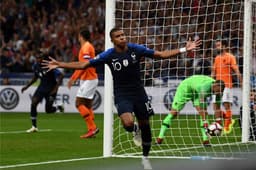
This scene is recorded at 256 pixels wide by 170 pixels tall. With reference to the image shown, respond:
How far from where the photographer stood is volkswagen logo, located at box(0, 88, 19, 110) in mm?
27094

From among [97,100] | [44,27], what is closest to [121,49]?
[97,100]

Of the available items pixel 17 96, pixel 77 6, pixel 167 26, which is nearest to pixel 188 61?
pixel 167 26

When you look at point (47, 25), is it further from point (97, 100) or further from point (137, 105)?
point (137, 105)

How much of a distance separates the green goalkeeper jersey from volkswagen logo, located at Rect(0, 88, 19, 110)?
13.8m

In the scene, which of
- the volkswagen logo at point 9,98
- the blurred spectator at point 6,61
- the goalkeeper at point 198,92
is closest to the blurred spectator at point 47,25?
the blurred spectator at point 6,61

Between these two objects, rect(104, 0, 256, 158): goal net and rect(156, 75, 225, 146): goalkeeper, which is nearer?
rect(104, 0, 256, 158): goal net

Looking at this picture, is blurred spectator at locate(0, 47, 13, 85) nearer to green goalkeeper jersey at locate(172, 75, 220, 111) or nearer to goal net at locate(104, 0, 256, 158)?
goal net at locate(104, 0, 256, 158)

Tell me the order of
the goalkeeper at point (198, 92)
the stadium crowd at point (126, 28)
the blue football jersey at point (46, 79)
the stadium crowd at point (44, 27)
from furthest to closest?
the stadium crowd at point (44, 27) → the blue football jersey at point (46, 79) → the goalkeeper at point (198, 92) → the stadium crowd at point (126, 28)

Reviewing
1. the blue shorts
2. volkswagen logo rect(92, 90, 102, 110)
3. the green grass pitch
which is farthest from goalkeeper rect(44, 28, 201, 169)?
volkswagen logo rect(92, 90, 102, 110)

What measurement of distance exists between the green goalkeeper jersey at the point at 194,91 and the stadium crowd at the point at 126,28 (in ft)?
2.00

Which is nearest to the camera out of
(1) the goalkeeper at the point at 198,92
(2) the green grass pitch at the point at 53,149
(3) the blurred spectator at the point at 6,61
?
(2) the green grass pitch at the point at 53,149

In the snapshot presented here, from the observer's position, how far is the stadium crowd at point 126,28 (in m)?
13.9

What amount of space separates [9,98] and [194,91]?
14156 millimetres

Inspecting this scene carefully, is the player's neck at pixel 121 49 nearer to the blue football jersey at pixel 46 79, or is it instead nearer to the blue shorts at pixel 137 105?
the blue shorts at pixel 137 105
